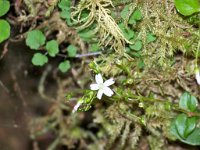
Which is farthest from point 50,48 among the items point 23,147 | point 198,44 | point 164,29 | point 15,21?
point 23,147

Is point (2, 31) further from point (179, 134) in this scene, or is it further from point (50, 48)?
point (179, 134)

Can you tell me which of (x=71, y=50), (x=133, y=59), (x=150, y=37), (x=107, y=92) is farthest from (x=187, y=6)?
(x=71, y=50)

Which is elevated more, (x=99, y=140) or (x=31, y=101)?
(x=31, y=101)

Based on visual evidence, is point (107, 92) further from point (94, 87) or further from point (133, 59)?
point (133, 59)

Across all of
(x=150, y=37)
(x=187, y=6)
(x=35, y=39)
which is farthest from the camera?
(x=35, y=39)

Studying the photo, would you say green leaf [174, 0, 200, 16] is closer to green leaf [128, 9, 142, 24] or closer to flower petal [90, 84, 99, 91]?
green leaf [128, 9, 142, 24]
